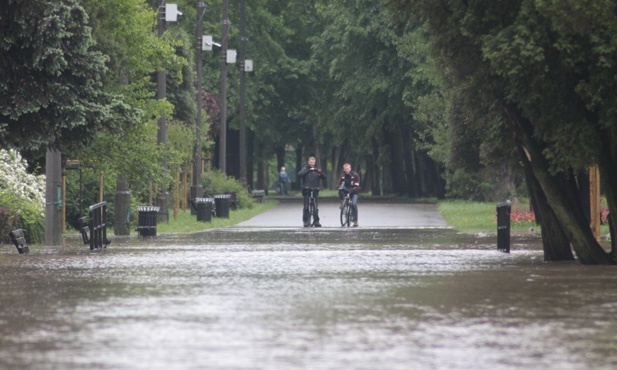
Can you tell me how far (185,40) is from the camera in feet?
197

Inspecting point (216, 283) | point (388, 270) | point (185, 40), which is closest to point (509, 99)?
point (388, 270)

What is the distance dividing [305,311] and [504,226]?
13068mm

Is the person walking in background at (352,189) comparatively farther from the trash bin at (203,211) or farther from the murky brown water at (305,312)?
the murky brown water at (305,312)

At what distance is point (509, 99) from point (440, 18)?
190cm

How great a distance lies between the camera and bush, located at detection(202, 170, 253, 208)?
192ft

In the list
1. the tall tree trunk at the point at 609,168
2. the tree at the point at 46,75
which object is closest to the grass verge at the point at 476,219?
the tree at the point at 46,75

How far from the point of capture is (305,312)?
49.0 ft

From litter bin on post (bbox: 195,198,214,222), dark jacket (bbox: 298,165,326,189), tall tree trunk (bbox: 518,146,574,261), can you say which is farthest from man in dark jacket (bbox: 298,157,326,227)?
tall tree trunk (bbox: 518,146,574,261)

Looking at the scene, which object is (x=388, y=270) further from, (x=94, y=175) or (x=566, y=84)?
(x=94, y=175)

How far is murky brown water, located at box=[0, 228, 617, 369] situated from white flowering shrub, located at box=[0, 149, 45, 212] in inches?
371

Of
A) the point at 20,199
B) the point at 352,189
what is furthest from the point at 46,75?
the point at 352,189

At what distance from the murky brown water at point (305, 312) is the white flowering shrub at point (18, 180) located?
9.43 meters

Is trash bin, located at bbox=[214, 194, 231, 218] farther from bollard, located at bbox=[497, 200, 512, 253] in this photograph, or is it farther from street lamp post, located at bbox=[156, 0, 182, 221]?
bollard, located at bbox=[497, 200, 512, 253]

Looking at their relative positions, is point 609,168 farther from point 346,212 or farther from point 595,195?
point 346,212
